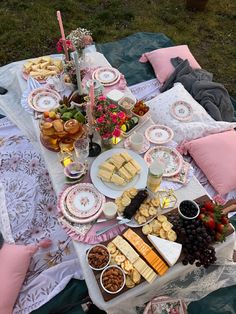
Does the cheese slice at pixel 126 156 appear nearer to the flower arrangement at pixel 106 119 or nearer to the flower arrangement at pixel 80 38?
the flower arrangement at pixel 106 119

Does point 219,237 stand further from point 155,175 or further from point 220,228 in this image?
point 155,175

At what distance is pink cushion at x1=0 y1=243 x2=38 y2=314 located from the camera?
2387 mm

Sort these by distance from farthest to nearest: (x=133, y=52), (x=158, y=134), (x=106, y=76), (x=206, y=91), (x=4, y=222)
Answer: (x=133, y=52) < (x=206, y=91) < (x=106, y=76) < (x=4, y=222) < (x=158, y=134)

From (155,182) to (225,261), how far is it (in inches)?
33.2

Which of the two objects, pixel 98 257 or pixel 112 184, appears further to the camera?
pixel 112 184

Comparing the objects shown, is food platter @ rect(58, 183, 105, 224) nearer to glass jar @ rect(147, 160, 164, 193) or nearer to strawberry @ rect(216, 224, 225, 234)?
glass jar @ rect(147, 160, 164, 193)

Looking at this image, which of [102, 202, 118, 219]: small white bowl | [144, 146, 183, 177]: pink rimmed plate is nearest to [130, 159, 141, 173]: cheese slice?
[144, 146, 183, 177]: pink rimmed plate

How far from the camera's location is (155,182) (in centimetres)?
222

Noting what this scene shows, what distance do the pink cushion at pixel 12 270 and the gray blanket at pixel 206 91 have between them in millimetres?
2264

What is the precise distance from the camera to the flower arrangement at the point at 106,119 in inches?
92.8

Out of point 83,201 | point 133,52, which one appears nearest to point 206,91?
point 133,52

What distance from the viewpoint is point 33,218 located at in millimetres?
2979

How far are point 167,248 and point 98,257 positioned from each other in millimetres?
435

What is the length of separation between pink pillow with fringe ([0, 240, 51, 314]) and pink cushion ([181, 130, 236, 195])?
5.34 ft
